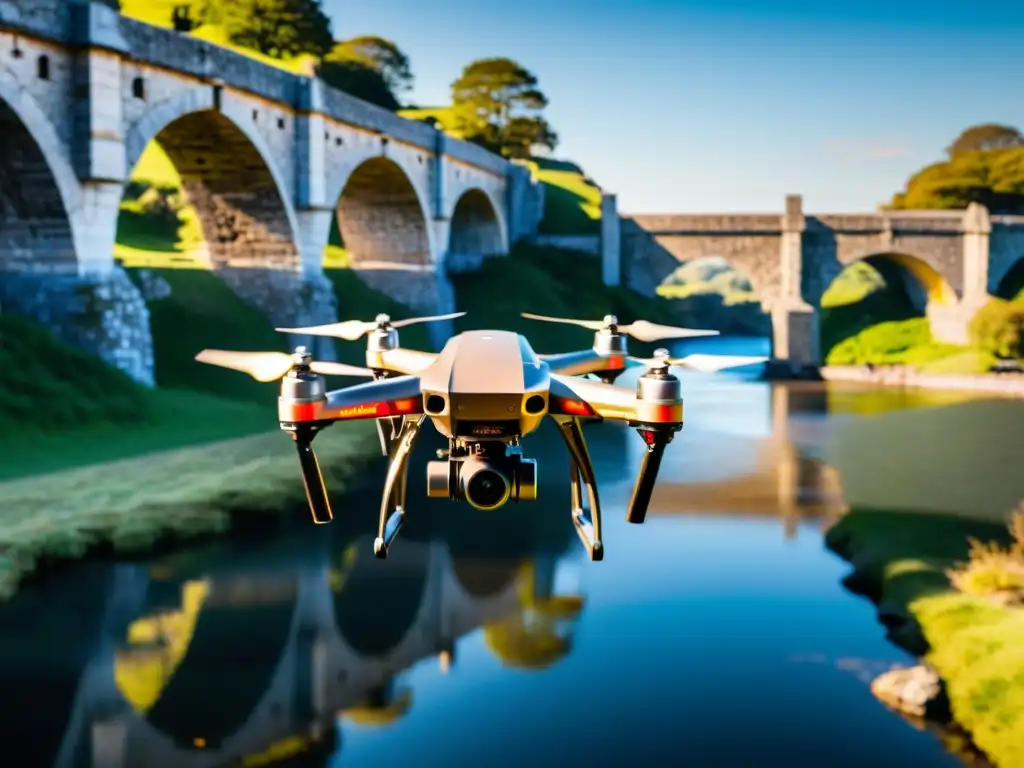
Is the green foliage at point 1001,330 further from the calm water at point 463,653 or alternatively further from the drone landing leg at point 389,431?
the drone landing leg at point 389,431

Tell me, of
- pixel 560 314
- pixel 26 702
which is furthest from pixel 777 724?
pixel 560 314

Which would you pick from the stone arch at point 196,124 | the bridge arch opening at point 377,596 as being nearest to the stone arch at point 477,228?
the stone arch at point 196,124

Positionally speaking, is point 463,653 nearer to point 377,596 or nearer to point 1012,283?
point 377,596

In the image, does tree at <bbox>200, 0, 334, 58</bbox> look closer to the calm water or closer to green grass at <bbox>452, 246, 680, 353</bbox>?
green grass at <bbox>452, 246, 680, 353</bbox>

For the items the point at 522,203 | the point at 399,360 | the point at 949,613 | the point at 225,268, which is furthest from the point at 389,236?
the point at 399,360

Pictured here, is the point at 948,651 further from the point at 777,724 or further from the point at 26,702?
the point at 26,702
